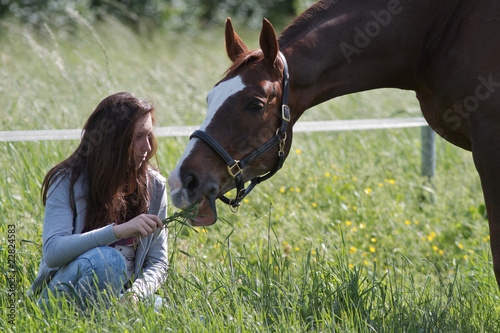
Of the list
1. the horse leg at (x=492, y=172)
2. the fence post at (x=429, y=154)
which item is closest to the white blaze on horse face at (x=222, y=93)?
the horse leg at (x=492, y=172)

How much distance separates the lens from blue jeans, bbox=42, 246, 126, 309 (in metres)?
2.28

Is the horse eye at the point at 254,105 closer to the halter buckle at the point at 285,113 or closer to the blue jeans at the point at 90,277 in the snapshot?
the halter buckle at the point at 285,113

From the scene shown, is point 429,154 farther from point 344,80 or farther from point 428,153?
point 344,80

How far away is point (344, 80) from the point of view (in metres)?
2.56

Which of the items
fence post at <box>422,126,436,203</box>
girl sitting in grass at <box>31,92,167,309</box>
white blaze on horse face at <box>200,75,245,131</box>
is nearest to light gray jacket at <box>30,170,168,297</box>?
girl sitting in grass at <box>31,92,167,309</box>

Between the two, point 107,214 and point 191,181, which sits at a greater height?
point 191,181

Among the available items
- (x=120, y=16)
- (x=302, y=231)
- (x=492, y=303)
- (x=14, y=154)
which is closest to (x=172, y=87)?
(x=14, y=154)

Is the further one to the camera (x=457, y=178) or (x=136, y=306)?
(x=457, y=178)

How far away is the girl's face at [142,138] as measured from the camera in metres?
2.51

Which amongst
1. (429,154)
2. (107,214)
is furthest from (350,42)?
(429,154)

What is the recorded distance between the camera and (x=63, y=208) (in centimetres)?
240

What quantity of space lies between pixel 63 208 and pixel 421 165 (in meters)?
3.49

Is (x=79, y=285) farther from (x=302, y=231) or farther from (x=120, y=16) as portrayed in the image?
(x=120, y=16)

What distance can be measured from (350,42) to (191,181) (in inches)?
39.1
